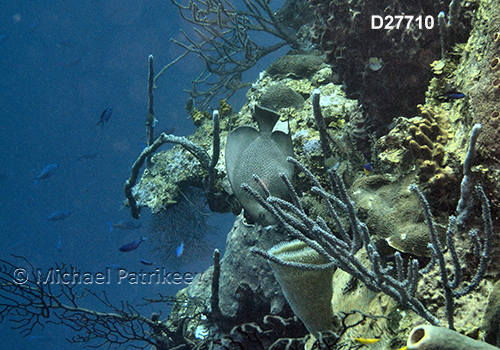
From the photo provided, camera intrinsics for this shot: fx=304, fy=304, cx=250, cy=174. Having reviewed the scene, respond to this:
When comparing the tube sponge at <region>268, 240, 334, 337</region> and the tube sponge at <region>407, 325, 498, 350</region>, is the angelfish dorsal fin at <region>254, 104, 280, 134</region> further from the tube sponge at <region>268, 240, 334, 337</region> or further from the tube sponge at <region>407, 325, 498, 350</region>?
the tube sponge at <region>407, 325, 498, 350</region>

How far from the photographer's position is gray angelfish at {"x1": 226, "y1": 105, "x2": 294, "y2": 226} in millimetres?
2896

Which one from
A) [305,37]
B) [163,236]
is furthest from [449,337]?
[305,37]

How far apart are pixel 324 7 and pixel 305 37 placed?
10.5 feet

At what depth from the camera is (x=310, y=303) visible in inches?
73.9

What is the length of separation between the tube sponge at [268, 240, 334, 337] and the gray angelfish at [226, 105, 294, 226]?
981 mm

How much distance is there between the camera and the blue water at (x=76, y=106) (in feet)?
135

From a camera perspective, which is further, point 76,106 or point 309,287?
point 76,106

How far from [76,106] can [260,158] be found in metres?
48.0

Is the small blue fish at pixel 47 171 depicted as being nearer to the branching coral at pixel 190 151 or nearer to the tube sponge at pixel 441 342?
the branching coral at pixel 190 151

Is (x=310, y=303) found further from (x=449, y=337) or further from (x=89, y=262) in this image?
(x=89, y=262)

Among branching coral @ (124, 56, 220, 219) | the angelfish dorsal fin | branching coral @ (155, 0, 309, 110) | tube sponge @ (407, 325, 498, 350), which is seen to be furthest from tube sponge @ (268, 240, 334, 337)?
branching coral @ (155, 0, 309, 110)

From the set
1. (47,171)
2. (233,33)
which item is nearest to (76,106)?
(47,171)

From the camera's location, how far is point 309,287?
1.85 meters

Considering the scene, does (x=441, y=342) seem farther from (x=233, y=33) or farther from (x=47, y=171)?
(x=47, y=171)
